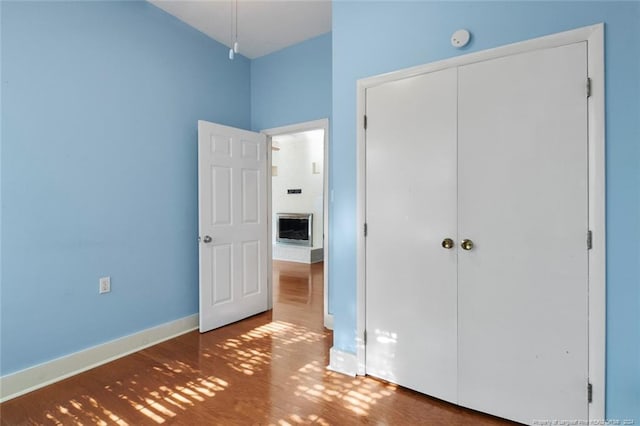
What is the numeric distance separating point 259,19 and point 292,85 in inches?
27.6

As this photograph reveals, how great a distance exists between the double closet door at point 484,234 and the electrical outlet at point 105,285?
208 cm

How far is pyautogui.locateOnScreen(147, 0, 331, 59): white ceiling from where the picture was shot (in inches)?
111

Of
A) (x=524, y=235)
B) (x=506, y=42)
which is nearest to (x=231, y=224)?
(x=524, y=235)

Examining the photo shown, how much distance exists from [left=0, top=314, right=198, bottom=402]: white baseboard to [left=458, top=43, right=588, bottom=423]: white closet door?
251 cm

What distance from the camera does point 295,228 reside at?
7.38 m

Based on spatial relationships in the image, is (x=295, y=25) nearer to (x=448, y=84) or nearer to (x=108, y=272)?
(x=448, y=84)

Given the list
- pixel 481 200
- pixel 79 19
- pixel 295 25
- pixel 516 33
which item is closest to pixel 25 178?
pixel 79 19

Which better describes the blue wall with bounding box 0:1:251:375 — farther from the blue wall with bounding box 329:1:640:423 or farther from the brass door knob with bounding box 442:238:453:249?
the brass door knob with bounding box 442:238:453:249

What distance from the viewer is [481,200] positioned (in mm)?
1840

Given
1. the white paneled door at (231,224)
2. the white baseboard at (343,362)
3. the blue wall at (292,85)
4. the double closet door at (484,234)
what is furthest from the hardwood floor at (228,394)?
the blue wall at (292,85)

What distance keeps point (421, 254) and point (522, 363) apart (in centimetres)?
78

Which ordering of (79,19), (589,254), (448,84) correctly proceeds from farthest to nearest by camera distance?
(79,19), (448,84), (589,254)

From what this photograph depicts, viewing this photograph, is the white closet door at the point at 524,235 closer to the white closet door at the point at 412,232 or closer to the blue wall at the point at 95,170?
the white closet door at the point at 412,232

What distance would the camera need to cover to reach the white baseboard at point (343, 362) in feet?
7.52
